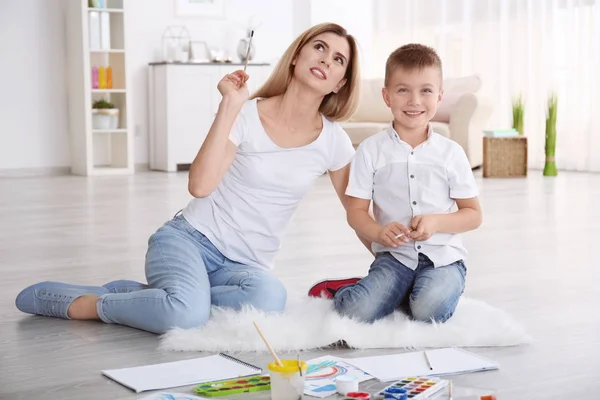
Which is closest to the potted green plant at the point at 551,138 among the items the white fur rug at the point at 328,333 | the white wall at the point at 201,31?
the white wall at the point at 201,31

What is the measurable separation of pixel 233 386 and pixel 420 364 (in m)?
0.41

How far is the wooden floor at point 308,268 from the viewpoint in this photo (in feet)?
6.22

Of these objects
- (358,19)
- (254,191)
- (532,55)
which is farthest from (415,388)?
(358,19)

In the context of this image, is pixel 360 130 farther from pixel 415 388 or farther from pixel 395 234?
pixel 415 388

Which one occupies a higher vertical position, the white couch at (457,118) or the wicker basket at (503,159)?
the white couch at (457,118)

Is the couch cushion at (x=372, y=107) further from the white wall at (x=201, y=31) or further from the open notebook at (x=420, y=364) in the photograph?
the open notebook at (x=420, y=364)

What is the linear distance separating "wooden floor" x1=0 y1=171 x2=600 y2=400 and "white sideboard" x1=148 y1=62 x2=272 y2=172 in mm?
1589

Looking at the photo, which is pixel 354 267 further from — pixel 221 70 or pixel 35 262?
pixel 221 70

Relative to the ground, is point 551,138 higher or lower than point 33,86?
lower

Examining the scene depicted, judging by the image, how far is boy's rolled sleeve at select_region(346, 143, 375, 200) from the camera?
2.41m

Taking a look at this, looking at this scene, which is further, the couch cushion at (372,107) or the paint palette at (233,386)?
the couch cushion at (372,107)

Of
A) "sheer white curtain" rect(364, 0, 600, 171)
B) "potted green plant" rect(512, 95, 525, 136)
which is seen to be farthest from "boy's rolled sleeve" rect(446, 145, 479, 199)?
"sheer white curtain" rect(364, 0, 600, 171)

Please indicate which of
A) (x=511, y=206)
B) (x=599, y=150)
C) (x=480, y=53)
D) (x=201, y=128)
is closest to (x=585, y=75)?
(x=599, y=150)

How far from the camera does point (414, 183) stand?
2.37 m
